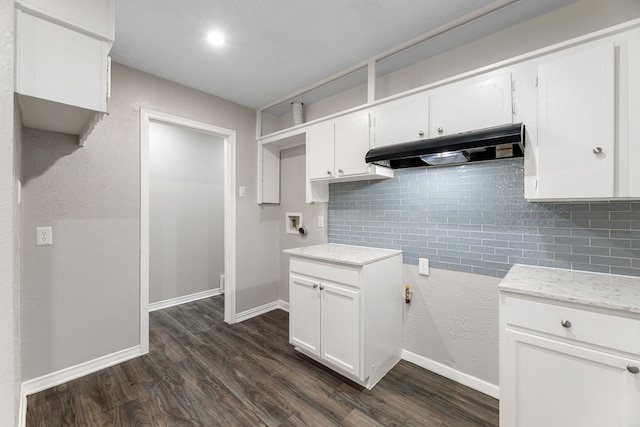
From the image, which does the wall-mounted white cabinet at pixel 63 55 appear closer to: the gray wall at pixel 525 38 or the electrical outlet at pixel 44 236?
the electrical outlet at pixel 44 236

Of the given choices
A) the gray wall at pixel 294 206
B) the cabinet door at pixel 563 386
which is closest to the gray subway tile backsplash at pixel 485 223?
the gray wall at pixel 294 206

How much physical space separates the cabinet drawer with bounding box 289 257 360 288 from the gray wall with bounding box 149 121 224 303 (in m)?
2.13

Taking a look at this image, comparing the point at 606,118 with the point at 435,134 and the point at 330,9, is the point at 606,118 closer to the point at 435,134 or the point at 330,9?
the point at 435,134

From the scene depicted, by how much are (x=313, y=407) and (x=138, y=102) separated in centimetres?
284

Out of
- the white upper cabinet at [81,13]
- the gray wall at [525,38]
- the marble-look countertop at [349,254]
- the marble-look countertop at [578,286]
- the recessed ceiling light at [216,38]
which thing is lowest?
the marble-look countertop at [578,286]

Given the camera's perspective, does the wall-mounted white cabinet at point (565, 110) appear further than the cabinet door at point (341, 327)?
No

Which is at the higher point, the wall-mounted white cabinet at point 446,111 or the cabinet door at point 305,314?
the wall-mounted white cabinet at point 446,111

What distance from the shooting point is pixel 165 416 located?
1.73 meters

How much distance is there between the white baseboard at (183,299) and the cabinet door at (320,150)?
257 cm

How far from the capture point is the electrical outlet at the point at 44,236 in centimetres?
195

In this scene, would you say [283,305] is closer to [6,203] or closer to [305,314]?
[305,314]

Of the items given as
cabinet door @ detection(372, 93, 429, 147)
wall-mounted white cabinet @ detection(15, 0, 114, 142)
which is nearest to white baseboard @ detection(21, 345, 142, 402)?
wall-mounted white cabinet @ detection(15, 0, 114, 142)

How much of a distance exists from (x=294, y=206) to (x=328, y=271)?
1449mm

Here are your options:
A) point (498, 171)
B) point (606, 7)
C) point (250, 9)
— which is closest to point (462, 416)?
point (498, 171)
